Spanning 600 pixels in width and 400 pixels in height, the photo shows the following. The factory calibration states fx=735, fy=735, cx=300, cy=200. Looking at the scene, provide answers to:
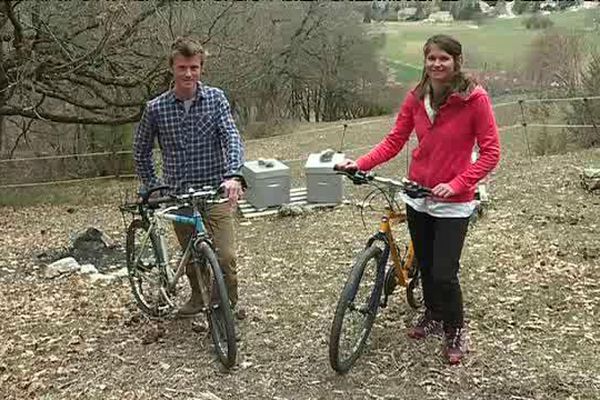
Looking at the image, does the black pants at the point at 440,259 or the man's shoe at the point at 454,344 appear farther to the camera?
the man's shoe at the point at 454,344

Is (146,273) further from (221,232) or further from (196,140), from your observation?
(196,140)

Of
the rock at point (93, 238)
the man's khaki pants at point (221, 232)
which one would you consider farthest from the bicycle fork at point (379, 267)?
the rock at point (93, 238)

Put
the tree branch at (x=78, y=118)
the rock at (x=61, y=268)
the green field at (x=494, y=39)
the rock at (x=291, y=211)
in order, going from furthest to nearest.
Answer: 1. the tree branch at (x=78, y=118)
2. the green field at (x=494, y=39)
3. the rock at (x=291, y=211)
4. the rock at (x=61, y=268)

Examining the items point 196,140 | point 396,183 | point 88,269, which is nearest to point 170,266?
point 196,140

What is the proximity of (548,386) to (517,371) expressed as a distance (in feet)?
0.66

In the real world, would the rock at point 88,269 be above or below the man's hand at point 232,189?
below

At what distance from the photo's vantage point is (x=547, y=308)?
15.3ft

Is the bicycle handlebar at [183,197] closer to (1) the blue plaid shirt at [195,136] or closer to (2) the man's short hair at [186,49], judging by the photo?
(1) the blue plaid shirt at [195,136]

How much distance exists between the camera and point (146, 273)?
4.55 meters

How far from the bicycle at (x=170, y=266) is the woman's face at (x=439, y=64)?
1.24 m

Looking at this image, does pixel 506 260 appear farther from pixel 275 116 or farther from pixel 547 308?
pixel 275 116

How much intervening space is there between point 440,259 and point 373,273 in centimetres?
37

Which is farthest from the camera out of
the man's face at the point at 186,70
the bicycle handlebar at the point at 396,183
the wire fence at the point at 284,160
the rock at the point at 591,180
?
the wire fence at the point at 284,160

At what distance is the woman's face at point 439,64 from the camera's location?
3.40 m
